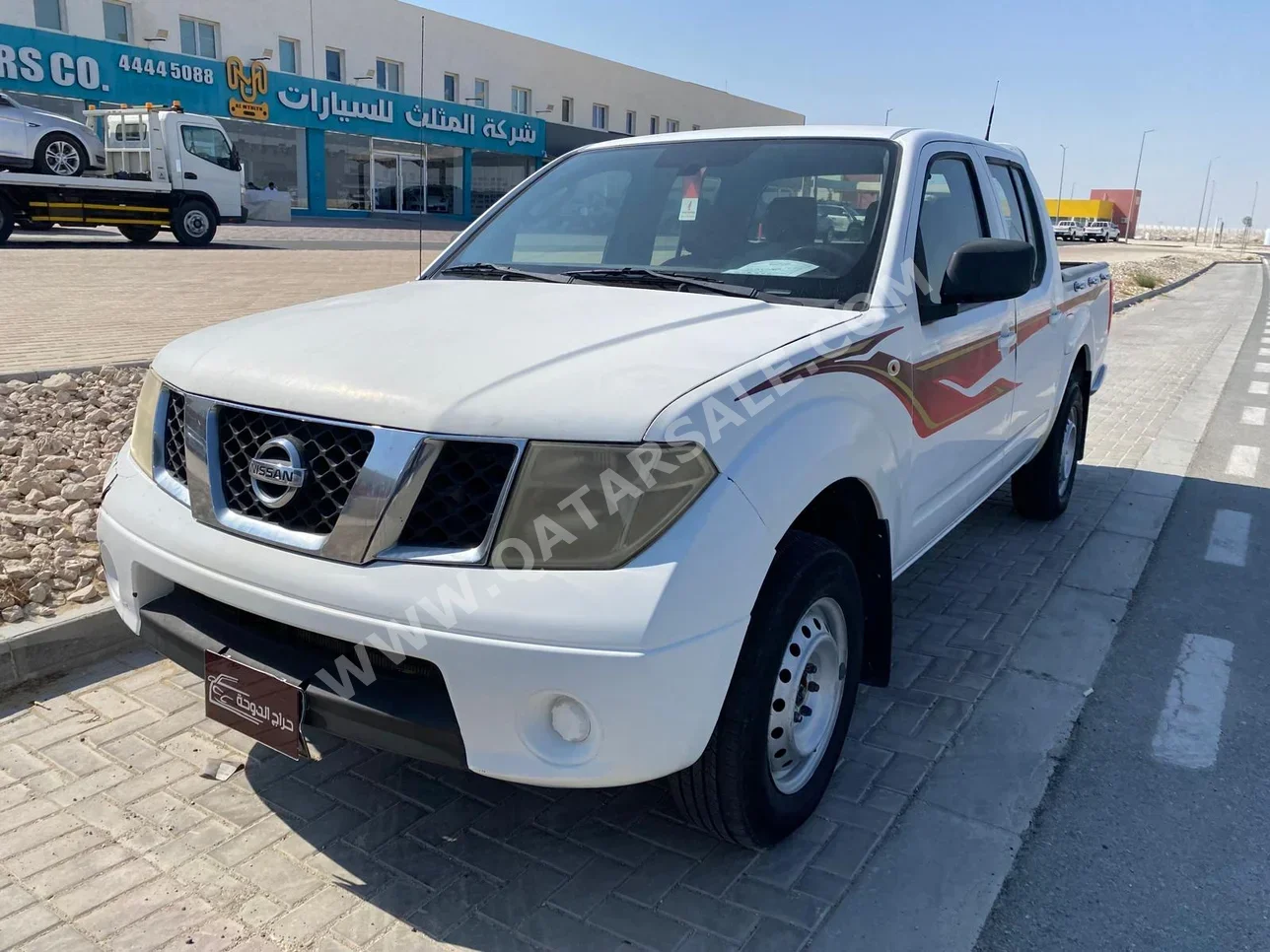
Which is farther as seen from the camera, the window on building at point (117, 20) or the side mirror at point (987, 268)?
the window on building at point (117, 20)

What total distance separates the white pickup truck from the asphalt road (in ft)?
2.17

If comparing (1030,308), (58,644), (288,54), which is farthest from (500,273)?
(288,54)

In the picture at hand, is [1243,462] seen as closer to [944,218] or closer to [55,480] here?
[944,218]

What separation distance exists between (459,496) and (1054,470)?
4.36m

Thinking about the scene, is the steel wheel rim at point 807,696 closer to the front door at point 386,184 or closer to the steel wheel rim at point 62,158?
the steel wheel rim at point 62,158

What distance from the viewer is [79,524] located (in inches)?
175

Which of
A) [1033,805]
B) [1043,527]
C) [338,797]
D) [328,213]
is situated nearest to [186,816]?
[338,797]

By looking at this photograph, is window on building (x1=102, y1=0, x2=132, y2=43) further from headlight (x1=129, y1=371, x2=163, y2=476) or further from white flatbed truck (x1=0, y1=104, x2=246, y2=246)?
headlight (x1=129, y1=371, x2=163, y2=476)

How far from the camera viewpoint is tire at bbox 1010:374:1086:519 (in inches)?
218

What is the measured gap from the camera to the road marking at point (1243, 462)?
7.29m

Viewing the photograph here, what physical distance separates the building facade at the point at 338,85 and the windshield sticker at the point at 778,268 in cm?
2116

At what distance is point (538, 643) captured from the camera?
211 cm

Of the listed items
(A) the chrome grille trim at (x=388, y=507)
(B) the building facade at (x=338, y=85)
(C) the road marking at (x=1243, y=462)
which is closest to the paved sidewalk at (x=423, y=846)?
(A) the chrome grille trim at (x=388, y=507)

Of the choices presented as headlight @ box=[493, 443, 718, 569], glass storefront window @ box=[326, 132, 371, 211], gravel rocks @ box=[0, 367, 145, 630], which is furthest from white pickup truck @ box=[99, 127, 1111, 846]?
glass storefront window @ box=[326, 132, 371, 211]
